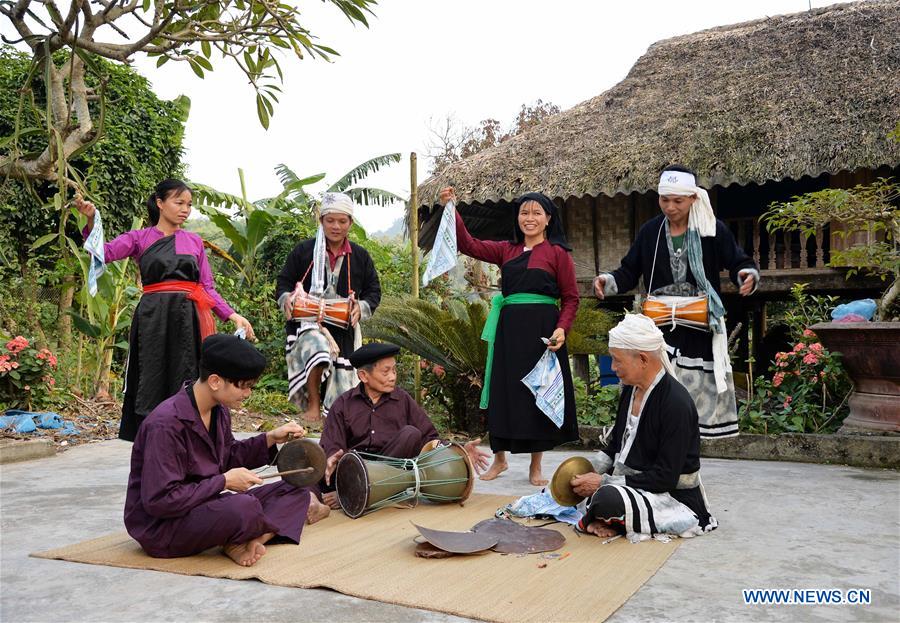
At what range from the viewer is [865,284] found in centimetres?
906

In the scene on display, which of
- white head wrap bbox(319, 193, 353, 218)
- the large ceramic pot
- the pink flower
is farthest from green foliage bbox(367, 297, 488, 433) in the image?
the pink flower

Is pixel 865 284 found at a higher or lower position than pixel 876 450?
higher

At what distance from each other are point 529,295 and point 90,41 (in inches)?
114

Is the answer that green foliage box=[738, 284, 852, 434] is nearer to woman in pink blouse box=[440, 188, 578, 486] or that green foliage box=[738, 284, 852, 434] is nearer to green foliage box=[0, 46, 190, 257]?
woman in pink blouse box=[440, 188, 578, 486]

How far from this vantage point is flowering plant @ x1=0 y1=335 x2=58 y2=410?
7.33 meters

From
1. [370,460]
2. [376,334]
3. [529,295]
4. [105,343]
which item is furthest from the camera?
[105,343]

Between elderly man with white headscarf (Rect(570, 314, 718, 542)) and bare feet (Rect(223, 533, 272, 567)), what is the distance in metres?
1.44

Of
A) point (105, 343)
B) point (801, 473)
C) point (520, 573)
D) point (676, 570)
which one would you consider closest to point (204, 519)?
point (520, 573)

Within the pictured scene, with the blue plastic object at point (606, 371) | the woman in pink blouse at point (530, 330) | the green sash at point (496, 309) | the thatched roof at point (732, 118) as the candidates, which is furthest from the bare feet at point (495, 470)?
the blue plastic object at point (606, 371)

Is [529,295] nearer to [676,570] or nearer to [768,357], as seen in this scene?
[676,570]

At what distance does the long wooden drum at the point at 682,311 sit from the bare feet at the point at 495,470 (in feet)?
4.74

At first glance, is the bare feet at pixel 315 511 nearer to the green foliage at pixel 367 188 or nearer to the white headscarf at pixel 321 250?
the white headscarf at pixel 321 250

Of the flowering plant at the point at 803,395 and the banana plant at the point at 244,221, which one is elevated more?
the banana plant at the point at 244,221

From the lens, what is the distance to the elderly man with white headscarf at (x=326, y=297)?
527cm
